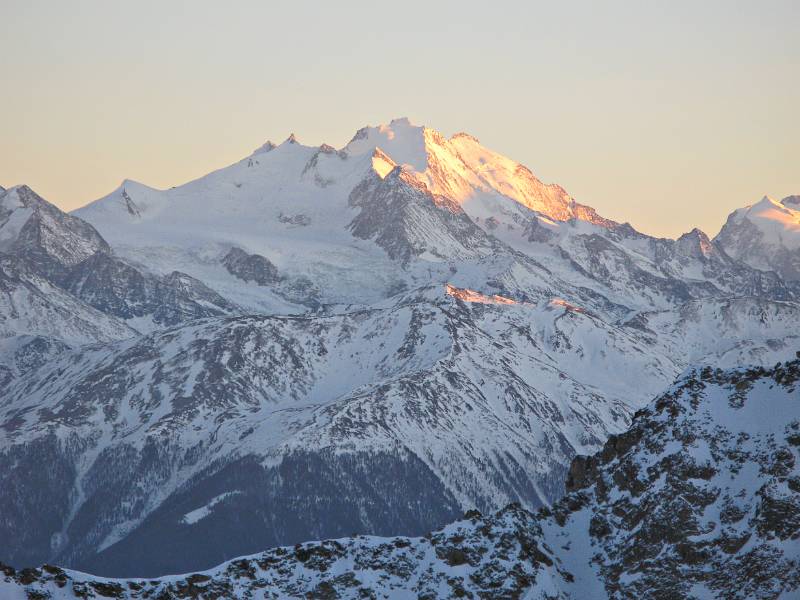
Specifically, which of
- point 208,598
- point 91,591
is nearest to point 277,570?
point 208,598

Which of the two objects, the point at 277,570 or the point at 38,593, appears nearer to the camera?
the point at 38,593

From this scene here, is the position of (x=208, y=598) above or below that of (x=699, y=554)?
above

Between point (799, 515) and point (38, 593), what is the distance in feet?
239

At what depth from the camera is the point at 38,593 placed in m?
177

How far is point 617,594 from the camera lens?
197 metres

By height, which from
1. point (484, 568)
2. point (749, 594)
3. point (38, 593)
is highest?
point (38, 593)

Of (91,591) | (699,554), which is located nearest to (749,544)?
(699,554)

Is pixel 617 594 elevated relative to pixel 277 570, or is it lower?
lower

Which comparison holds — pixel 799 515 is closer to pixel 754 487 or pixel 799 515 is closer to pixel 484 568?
pixel 754 487

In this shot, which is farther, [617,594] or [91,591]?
[617,594]

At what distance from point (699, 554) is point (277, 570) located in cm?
4243

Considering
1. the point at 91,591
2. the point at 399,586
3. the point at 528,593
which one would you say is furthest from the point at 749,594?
the point at 91,591

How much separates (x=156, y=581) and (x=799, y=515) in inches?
2470

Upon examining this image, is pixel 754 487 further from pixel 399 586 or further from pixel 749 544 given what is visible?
pixel 399 586
